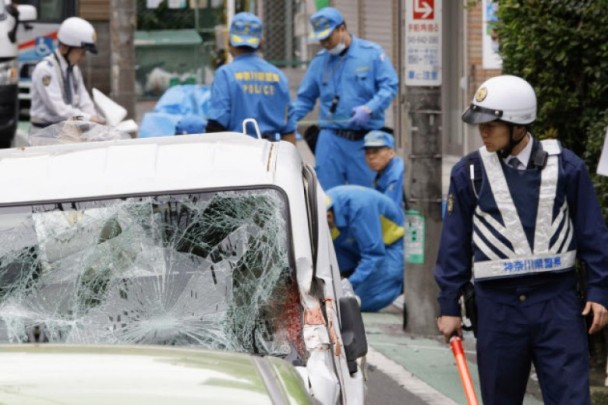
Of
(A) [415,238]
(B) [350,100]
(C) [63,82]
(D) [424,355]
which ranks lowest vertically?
(D) [424,355]

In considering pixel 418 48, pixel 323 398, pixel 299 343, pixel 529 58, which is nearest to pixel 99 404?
pixel 323 398

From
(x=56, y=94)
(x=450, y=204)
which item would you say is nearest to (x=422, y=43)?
(x=56, y=94)

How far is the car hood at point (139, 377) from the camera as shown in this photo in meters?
3.33

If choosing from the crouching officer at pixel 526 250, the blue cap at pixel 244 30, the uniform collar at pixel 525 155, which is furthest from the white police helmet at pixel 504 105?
the blue cap at pixel 244 30

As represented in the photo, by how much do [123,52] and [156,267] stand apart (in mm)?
16664

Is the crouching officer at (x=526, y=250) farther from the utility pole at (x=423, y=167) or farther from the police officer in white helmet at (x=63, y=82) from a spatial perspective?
the police officer in white helmet at (x=63, y=82)

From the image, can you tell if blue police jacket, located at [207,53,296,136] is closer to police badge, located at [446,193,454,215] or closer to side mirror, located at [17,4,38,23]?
police badge, located at [446,193,454,215]

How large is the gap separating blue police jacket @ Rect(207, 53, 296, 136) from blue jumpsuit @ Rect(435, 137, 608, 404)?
577 centimetres

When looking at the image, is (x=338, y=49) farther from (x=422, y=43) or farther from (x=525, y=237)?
(x=525, y=237)

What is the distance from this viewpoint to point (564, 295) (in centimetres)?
613

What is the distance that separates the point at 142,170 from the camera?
5.03m

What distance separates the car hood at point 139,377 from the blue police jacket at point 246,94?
8.11 m

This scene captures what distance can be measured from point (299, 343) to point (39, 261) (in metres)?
0.90

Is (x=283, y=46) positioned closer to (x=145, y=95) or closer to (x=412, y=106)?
(x=145, y=95)
